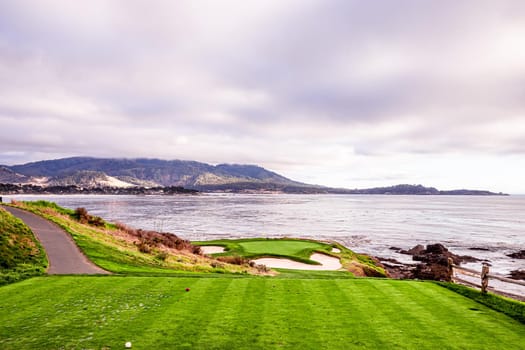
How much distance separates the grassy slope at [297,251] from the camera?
28.2 m

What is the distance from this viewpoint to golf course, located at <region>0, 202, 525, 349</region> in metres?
A: 7.96

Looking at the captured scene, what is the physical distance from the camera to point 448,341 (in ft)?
26.7

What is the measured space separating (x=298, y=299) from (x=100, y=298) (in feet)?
21.9

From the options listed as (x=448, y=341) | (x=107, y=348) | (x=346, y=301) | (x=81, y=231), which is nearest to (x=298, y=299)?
(x=346, y=301)

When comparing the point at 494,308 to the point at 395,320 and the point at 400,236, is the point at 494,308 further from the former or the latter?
the point at 400,236

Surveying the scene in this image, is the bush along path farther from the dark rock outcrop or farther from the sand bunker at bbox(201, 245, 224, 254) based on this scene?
the dark rock outcrop

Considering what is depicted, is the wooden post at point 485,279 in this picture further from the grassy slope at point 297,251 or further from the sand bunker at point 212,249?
the sand bunker at point 212,249

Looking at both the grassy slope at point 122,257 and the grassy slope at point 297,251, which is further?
the grassy slope at point 297,251

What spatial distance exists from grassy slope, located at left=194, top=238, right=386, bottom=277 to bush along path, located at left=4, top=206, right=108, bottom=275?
13.7 m

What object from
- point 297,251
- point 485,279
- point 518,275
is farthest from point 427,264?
point 485,279

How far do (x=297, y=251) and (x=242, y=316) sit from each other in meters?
22.6

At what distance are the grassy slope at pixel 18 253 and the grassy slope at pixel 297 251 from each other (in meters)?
15.7

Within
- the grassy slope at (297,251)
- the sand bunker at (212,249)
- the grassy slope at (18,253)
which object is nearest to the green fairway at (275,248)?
the grassy slope at (297,251)

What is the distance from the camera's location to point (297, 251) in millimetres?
31500
